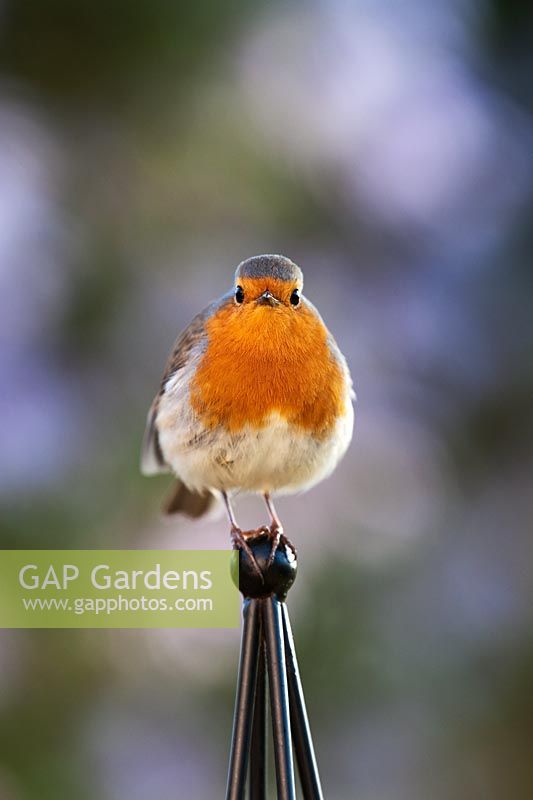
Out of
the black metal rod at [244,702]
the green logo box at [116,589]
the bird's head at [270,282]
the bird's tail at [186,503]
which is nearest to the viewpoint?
the black metal rod at [244,702]

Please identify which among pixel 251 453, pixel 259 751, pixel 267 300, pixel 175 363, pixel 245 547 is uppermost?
pixel 175 363

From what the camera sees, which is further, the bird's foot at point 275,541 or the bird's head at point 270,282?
the bird's head at point 270,282

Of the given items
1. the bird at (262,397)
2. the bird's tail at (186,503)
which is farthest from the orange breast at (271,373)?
the bird's tail at (186,503)

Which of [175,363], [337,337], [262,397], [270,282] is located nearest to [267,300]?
[270,282]

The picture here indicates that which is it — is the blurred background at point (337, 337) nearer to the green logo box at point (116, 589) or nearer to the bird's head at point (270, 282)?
the green logo box at point (116, 589)

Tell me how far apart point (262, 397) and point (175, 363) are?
283 millimetres

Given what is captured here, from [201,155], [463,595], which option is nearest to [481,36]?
[201,155]

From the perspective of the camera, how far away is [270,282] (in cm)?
112

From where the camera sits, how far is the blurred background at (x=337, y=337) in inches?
79.0

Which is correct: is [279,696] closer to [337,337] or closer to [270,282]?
[270,282]

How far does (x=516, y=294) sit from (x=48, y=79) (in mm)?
1318

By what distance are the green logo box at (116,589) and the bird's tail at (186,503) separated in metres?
0.07

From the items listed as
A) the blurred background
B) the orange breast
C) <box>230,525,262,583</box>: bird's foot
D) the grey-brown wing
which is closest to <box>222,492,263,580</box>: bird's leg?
<box>230,525,262,583</box>: bird's foot

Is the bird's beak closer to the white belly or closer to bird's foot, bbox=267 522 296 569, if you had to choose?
the white belly
